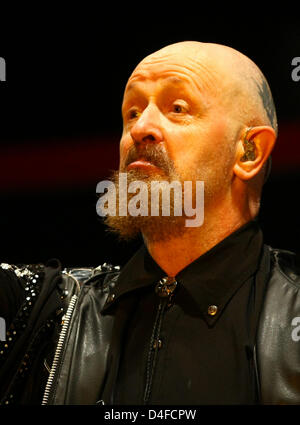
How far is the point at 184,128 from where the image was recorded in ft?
4.60

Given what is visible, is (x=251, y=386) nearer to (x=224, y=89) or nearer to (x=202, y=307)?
(x=202, y=307)

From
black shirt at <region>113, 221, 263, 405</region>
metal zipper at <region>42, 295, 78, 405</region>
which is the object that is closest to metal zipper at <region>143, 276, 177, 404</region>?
black shirt at <region>113, 221, 263, 405</region>

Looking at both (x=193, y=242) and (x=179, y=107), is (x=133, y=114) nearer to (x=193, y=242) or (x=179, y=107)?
(x=179, y=107)

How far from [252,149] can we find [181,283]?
388mm

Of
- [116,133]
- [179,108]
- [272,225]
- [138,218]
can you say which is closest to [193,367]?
[138,218]

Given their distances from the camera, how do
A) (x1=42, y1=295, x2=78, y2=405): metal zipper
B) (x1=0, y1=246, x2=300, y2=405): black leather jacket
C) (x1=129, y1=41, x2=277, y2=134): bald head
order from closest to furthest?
1. (x1=0, y1=246, x2=300, y2=405): black leather jacket
2. (x1=42, y1=295, x2=78, y2=405): metal zipper
3. (x1=129, y1=41, x2=277, y2=134): bald head

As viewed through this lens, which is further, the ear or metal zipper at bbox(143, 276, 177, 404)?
the ear

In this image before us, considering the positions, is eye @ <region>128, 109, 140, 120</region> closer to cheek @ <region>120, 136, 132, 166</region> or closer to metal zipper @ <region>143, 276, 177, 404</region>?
cheek @ <region>120, 136, 132, 166</region>

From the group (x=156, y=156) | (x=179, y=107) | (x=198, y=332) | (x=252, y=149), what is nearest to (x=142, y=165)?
(x=156, y=156)

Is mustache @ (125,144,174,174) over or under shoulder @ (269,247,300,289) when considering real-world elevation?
over

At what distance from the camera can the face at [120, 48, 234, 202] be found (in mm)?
1397

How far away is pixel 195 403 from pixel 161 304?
25 cm

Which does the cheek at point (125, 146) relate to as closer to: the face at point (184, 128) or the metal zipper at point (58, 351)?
Answer: the face at point (184, 128)

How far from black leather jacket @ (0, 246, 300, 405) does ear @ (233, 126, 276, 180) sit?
0.21 meters
